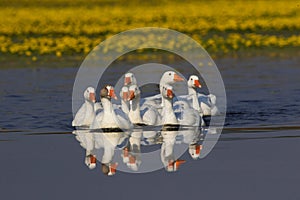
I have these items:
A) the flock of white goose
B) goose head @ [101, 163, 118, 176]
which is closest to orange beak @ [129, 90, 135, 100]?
the flock of white goose

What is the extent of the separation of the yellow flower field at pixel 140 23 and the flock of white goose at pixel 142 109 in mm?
12528

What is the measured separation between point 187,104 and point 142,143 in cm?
332

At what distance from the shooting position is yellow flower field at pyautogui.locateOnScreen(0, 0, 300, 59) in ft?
113

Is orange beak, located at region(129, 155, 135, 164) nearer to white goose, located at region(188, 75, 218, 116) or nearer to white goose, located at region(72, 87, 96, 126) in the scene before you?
white goose, located at region(72, 87, 96, 126)

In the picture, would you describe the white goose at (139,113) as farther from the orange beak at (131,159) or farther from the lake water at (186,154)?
the orange beak at (131,159)

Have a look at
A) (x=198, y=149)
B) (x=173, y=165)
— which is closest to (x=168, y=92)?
(x=198, y=149)

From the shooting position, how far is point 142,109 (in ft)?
63.6

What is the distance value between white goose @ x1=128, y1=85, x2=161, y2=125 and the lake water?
1.35 meters

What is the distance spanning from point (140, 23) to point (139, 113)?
74.4 feet

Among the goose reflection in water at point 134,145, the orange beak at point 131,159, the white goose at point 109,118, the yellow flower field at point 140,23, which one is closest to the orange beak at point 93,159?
the goose reflection in water at point 134,145

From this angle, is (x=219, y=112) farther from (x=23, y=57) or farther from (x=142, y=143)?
(x=23, y=57)

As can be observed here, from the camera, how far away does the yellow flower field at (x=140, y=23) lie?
34.4 m

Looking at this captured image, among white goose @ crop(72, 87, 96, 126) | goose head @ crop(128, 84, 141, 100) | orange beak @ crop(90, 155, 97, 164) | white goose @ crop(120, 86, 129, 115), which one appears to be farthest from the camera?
white goose @ crop(120, 86, 129, 115)

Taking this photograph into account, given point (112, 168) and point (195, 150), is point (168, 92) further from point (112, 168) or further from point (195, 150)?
point (112, 168)
